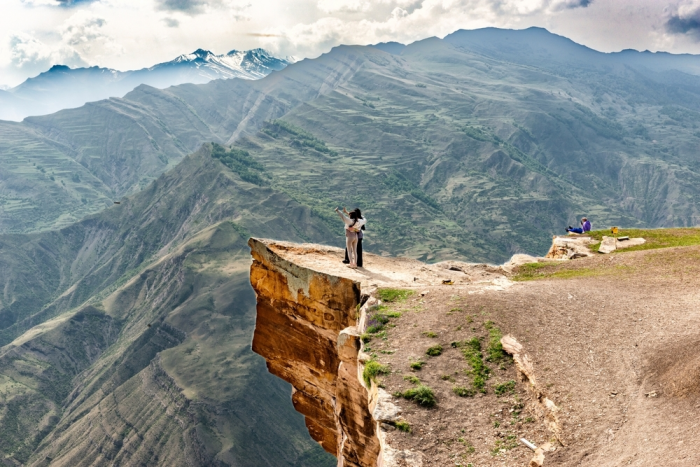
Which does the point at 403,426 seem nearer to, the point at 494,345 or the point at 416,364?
the point at 416,364

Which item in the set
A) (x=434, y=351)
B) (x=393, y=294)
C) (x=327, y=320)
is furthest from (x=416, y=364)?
(x=327, y=320)

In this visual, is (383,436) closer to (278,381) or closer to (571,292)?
(571,292)

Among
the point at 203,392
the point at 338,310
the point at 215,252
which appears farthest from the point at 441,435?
the point at 215,252

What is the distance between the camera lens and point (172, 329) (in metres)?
121

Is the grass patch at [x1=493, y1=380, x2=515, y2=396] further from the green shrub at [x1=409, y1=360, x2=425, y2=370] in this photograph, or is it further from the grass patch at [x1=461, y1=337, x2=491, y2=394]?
the green shrub at [x1=409, y1=360, x2=425, y2=370]

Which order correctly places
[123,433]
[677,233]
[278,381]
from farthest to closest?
[278,381]
[123,433]
[677,233]

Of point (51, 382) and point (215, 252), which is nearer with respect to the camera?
point (51, 382)

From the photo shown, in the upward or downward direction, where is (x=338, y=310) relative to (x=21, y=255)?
upward

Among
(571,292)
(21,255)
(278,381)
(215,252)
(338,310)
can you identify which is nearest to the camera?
(571,292)

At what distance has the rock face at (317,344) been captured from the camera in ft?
59.4

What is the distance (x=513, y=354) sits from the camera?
623 inches

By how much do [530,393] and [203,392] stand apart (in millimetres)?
95450

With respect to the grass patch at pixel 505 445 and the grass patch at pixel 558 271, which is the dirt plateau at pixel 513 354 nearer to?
the grass patch at pixel 505 445

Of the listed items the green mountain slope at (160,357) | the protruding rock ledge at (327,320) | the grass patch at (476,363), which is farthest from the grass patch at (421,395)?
the green mountain slope at (160,357)
